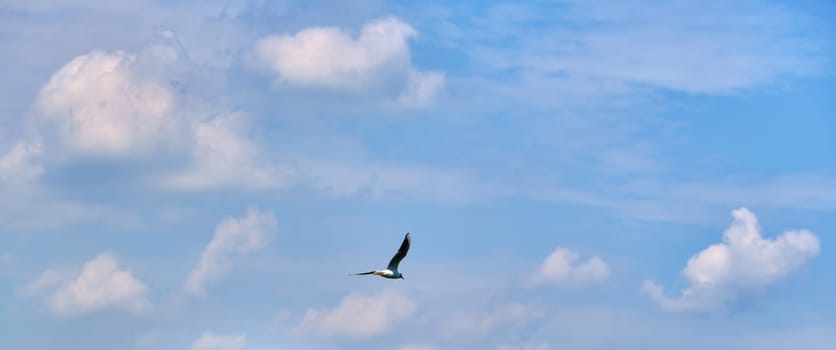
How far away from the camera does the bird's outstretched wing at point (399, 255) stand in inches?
7392

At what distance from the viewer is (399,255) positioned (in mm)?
192750

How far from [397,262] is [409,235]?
10.7 metres

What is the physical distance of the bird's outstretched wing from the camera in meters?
188

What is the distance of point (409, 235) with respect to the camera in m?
186

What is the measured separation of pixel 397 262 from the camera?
195250 mm
